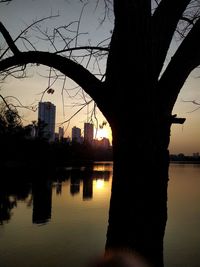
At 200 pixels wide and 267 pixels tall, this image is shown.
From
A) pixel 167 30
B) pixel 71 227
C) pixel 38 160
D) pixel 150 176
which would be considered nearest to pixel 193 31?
pixel 167 30

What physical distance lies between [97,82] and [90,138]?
1565mm

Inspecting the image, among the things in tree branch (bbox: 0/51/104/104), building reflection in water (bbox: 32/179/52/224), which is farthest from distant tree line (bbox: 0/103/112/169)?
tree branch (bbox: 0/51/104/104)

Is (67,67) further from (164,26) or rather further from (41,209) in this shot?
(41,209)

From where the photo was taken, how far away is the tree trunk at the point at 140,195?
2.57m

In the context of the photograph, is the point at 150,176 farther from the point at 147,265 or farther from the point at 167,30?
the point at 167,30

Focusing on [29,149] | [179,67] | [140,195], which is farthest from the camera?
[29,149]

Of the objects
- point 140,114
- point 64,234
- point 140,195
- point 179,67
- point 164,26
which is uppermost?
point 164,26

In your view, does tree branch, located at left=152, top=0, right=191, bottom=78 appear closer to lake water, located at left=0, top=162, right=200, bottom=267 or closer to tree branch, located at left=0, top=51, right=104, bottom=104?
tree branch, located at left=0, top=51, right=104, bottom=104

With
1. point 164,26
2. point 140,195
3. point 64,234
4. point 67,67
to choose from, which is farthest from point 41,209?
point 164,26

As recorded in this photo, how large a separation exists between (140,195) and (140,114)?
64cm

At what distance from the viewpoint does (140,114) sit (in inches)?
103

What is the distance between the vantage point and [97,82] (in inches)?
112

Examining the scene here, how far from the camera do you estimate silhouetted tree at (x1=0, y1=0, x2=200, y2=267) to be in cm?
259

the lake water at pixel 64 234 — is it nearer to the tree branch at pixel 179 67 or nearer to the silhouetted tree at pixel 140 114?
the silhouetted tree at pixel 140 114
